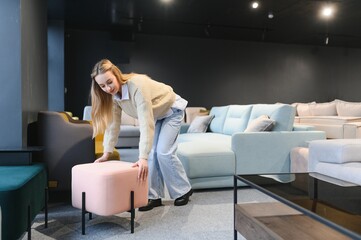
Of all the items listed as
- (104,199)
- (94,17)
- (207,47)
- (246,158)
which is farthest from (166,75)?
(104,199)

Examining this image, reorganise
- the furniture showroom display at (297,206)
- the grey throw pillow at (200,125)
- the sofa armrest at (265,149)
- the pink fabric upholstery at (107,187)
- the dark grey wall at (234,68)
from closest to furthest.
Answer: the furniture showroom display at (297,206), the pink fabric upholstery at (107,187), the sofa armrest at (265,149), the grey throw pillow at (200,125), the dark grey wall at (234,68)

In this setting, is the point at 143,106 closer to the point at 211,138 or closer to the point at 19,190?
the point at 19,190

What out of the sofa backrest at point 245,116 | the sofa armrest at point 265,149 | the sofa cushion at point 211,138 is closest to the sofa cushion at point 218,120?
the sofa backrest at point 245,116

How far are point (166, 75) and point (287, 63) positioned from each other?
3.69 meters

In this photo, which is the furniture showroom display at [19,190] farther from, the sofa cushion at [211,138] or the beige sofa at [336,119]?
the beige sofa at [336,119]

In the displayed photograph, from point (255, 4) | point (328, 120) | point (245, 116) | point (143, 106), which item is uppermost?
point (255, 4)

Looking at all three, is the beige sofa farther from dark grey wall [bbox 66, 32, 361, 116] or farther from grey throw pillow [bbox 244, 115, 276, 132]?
dark grey wall [bbox 66, 32, 361, 116]

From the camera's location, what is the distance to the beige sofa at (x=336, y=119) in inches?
183

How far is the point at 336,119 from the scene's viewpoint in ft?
17.3

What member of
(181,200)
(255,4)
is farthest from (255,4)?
(181,200)

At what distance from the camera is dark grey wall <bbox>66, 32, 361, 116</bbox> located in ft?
26.3

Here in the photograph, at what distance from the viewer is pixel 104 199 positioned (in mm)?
1819

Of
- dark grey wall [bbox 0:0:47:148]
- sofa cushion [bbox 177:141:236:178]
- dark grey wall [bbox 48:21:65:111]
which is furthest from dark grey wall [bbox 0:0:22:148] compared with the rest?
dark grey wall [bbox 48:21:65:111]

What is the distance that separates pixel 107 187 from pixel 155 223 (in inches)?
19.9
